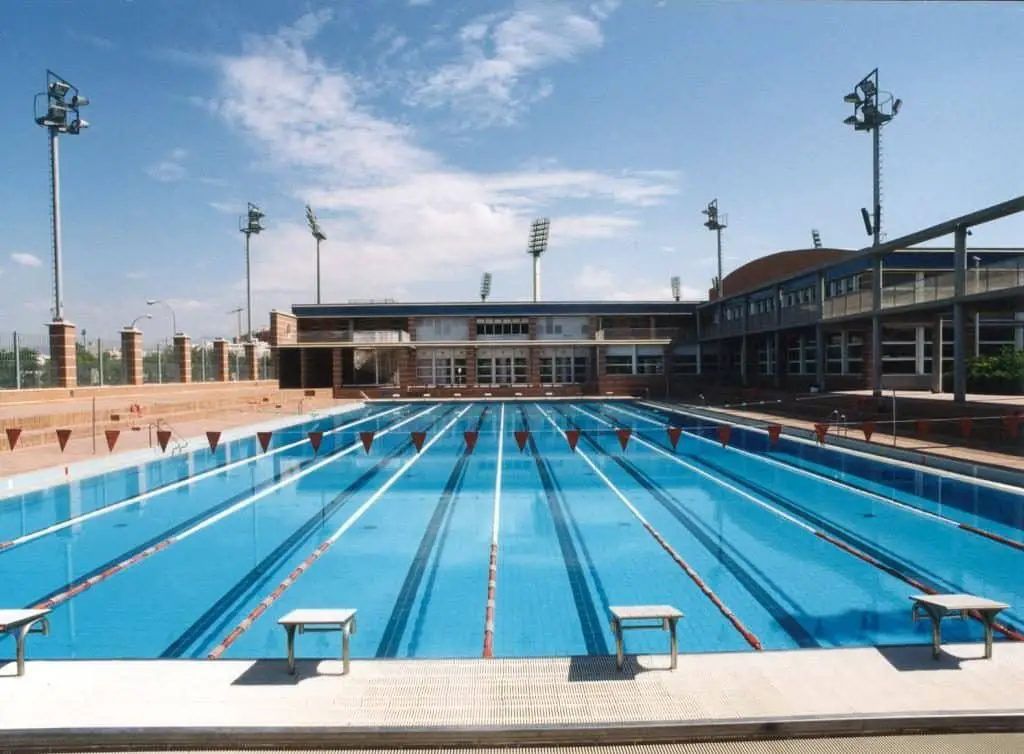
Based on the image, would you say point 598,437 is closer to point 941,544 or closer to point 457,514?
point 457,514

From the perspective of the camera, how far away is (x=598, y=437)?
21250 mm

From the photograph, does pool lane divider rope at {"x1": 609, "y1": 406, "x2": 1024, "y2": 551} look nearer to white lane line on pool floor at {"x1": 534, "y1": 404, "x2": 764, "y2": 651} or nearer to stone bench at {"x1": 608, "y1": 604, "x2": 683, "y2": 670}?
white lane line on pool floor at {"x1": 534, "y1": 404, "x2": 764, "y2": 651}

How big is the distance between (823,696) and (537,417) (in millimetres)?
24248

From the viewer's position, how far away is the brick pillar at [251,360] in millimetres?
40688

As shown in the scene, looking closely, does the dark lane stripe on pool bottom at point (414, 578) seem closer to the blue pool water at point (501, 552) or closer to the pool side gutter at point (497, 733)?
the blue pool water at point (501, 552)

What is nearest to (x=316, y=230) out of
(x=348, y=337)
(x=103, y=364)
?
(x=348, y=337)

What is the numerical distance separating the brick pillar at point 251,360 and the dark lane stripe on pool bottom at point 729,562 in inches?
1230

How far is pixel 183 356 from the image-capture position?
109 feet

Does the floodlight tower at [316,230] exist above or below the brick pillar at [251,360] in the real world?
above

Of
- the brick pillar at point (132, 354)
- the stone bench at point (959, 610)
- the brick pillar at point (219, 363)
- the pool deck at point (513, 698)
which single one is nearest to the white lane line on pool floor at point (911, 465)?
the stone bench at point (959, 610)

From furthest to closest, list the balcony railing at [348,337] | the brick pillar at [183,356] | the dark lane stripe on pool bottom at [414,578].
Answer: the balcony railing at [348,337] < the brick pillar at [183,356] < the dark lane stripe on pool bottom at [414,578]

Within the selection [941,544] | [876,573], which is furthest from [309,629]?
[941,544]

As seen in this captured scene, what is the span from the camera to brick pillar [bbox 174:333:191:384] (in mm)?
32812

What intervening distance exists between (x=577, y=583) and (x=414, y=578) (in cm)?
201
